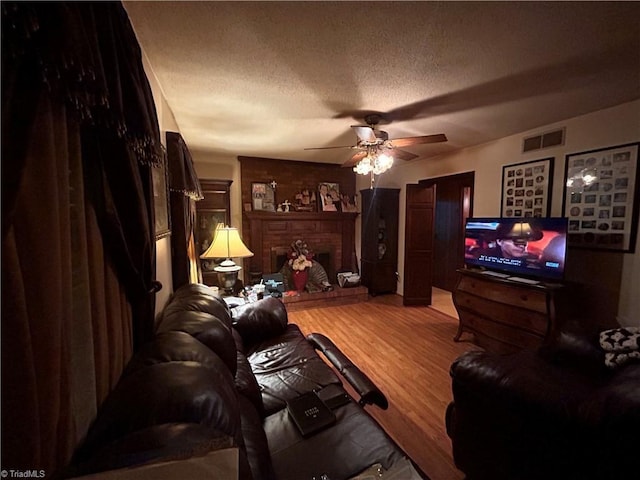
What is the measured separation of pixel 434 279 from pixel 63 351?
521 cm


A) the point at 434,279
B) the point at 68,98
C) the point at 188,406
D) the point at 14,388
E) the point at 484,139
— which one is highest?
the point at 484,139

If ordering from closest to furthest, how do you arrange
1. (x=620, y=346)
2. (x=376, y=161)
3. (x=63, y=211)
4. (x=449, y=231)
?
(x=63, y=211)
(x=620, y=346)
(x=376, y=161)
(x=449, y=231)

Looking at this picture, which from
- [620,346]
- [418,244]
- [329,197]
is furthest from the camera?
[329,197]

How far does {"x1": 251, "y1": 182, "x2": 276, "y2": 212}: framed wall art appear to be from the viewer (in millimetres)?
4379

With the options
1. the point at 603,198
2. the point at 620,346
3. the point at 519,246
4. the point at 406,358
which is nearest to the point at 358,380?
the point at 620,346

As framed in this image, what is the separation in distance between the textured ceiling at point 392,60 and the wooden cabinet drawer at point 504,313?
1.73 meters

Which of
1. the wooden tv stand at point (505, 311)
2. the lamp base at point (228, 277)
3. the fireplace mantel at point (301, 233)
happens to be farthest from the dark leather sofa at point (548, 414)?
the fireplace mantel at point (301, 233)

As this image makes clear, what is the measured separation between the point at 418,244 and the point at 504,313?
1677 mm

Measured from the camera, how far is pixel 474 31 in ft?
4.23

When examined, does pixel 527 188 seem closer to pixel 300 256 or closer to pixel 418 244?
pixel 418 244

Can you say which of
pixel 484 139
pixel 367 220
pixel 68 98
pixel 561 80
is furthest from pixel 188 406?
pixel 367 220

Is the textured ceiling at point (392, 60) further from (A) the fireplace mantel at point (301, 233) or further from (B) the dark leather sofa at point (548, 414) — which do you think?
(A) the fireplace mantel at point (301, 233)

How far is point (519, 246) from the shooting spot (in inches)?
98.0

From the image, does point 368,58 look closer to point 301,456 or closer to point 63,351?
point 63,351
